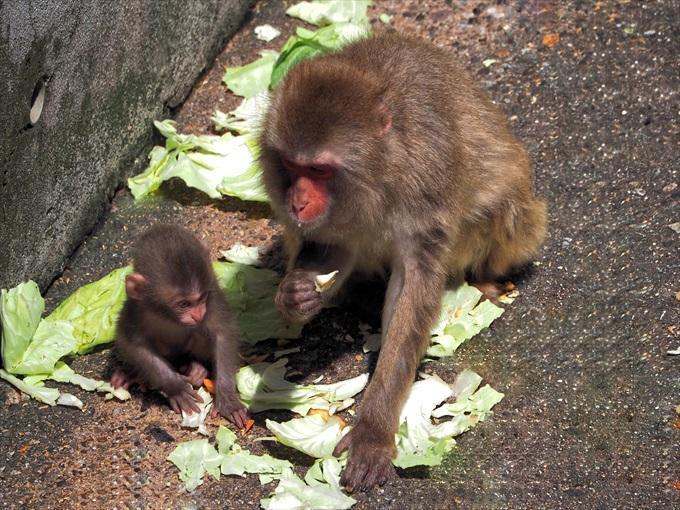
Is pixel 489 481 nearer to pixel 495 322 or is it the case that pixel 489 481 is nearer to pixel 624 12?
pixel 495 322

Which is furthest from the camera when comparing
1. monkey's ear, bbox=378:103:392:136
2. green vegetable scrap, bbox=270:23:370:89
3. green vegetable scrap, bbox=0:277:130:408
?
green vegetable scrap, bbox=270:23:370:89

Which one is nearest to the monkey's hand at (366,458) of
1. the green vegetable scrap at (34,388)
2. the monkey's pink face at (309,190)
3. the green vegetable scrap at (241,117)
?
the monkey's pink face at (309,190)

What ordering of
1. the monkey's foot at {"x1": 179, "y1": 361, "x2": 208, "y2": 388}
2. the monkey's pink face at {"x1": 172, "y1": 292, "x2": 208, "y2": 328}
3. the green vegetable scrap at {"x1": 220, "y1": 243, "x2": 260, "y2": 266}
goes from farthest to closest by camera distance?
1. the green vegetable scrap at {"x1": 220, "y1": 243, "x2": 260, "y2": 266}
2. the monkey's foot at {"x1": 179, "y1": 361, "x2": 208, "y2": 388}
3. the monkey's pink face at {"x1": 172, "y1": 292, "x2": 208, "y2": 328}

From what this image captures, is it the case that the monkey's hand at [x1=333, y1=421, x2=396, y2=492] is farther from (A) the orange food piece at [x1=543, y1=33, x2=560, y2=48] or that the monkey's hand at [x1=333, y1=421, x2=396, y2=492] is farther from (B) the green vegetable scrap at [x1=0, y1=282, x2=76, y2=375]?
(A) the orange food piece at [x1=543, y1=33, x2=560, y2=48]

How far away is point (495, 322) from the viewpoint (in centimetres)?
617

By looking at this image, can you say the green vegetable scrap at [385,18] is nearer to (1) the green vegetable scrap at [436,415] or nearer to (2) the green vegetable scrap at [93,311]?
(2) the green vegetable scrap at [93,311]

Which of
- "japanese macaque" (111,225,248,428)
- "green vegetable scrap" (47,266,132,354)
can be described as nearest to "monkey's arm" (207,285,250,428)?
"japanese macaque" (111,225,248,428)

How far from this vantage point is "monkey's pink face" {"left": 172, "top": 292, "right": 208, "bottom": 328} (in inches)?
216

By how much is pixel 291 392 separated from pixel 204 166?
204cm

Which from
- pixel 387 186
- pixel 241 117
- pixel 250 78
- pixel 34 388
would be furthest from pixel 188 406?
pixel 250 78

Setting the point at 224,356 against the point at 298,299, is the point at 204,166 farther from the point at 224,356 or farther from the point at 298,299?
the point at 298,299

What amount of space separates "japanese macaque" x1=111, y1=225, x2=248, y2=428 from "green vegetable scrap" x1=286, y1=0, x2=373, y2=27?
311 cm

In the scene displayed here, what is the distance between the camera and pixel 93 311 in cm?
609

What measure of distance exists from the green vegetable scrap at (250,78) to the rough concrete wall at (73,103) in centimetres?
34
